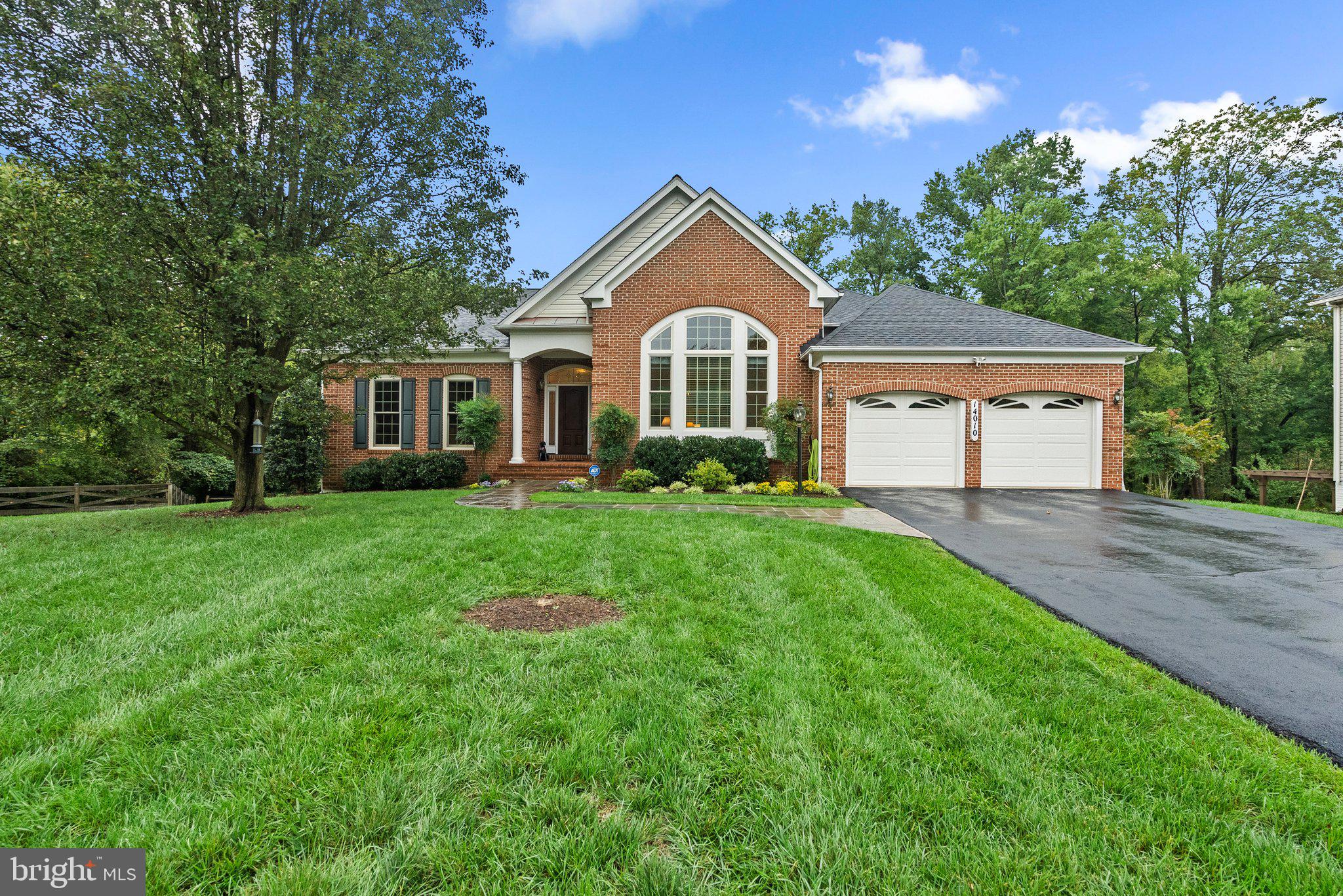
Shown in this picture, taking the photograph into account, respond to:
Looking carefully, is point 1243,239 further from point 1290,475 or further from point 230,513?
point 230,513

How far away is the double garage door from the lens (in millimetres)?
12094

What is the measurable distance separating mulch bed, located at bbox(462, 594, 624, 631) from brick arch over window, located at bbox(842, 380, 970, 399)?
9519 mm

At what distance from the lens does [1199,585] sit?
4613 millimetres

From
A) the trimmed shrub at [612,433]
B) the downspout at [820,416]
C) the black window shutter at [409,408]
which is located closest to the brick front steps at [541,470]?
the trimmed shrub at [612,433]

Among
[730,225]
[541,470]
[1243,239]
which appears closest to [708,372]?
[730,225]

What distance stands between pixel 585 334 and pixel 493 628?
424 inches

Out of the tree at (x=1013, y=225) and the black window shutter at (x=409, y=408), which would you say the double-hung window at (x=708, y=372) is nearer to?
the black window shutter at (x=409, y=408)

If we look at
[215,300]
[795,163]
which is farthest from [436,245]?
[795,163]

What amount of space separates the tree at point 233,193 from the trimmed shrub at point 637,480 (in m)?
4.50

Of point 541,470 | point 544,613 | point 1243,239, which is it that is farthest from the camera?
point 1243,239

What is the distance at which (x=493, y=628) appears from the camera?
342cm

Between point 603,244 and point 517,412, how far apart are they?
16.5 feet

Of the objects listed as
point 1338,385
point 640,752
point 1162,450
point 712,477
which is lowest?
point 640,752

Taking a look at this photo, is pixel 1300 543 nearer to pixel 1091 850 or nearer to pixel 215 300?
pixel 1091 850
